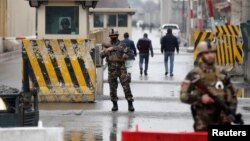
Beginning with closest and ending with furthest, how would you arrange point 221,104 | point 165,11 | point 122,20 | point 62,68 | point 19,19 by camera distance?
1. point 221,104
2. point 62,68
3. point 19,19
4. point 122,20
5. point 165,11

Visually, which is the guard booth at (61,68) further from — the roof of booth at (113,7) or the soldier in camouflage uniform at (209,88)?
the roof of booth at (113,7)

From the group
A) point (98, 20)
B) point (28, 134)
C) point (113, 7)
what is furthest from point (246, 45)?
point (98, 20)

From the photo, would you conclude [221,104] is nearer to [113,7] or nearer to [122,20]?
[122,20]

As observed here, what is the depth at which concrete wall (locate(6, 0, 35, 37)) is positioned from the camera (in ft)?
157

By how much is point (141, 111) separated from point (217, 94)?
828 centimetres

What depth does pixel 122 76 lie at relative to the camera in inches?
672

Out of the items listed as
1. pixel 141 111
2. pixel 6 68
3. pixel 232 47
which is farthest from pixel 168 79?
pixel 141 111

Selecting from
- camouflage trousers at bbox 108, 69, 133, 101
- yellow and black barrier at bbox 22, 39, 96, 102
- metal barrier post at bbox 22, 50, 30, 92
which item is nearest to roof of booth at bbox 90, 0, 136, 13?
yellow and black barrier at bbox 22, 39, 96, 102

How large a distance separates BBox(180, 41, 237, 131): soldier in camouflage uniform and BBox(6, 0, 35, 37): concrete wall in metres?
37.6

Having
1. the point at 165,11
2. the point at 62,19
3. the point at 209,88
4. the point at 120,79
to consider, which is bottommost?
the point at 120,79

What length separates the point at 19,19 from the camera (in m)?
53.3

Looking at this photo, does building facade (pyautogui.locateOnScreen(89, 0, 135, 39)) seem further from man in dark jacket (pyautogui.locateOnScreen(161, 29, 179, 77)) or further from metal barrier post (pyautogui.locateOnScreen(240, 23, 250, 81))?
metal barrier post (pyautogui.locateOnScreen(240, 23, 250, 81))

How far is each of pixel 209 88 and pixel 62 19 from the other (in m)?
11.0

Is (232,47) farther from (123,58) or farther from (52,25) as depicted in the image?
(123,58)
